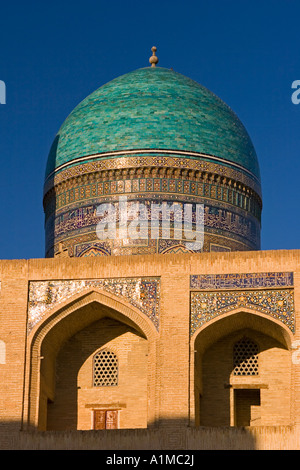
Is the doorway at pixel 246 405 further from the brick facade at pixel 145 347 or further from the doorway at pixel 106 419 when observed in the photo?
the doorway at pixel 106 419

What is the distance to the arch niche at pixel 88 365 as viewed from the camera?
46.6 feet

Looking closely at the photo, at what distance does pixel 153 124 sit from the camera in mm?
17016

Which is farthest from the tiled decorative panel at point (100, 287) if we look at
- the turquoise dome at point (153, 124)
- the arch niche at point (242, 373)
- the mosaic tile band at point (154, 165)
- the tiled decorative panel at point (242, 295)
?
the turquoise dome at point (153, 124)

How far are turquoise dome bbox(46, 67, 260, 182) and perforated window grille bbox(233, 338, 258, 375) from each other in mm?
3365

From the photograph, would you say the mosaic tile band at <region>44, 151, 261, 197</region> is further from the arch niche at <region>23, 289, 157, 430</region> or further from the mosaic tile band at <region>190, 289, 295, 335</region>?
the mosaic tile band at <region>190, 289, 295, 335</region>

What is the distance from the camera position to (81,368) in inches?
581

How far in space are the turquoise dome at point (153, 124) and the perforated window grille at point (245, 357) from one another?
337 centimetres

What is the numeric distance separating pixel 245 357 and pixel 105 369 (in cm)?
173

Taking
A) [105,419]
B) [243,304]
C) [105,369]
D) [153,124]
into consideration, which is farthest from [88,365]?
[153,124]

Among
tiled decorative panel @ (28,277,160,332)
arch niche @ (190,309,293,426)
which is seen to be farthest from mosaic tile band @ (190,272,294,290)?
tiled decorative panel @ (28,277,160,332)

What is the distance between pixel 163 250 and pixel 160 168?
1263 millimetres

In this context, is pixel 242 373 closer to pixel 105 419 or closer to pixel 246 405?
pixel 246 405

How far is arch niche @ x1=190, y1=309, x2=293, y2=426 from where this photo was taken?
1409cm
